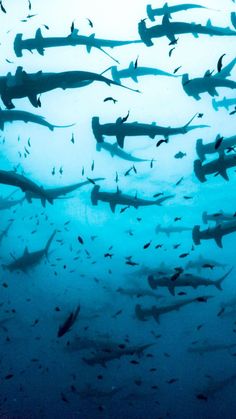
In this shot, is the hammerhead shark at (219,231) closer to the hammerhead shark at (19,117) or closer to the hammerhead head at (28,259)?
the hammerhead shark at (19,117)

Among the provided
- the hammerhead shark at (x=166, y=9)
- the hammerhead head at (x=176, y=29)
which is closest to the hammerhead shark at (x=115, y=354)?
the hammerhead head at (x=176, y=29)

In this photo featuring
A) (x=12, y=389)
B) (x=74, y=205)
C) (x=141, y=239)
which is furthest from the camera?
(x=141, y=239)

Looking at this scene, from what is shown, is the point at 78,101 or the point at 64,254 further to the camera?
the point at 64,254

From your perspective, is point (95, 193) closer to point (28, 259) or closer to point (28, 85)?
point (28, 259)

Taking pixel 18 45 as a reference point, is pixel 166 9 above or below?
above

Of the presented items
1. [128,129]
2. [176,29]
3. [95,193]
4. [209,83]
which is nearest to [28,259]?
[95,193]

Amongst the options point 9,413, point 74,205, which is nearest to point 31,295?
point 74,205

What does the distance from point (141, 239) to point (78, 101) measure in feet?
88.0

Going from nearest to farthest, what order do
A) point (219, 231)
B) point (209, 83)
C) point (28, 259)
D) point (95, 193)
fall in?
point (209, 83), point (219, 231), point (95, 193), point (28, 259)

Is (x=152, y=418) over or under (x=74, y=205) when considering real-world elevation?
under

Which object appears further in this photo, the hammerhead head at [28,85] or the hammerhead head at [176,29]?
the hammerhead head at [176,29]

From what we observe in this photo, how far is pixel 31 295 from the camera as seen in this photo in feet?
143

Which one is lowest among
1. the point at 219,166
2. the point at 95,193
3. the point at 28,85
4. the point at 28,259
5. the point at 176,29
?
the point at 28,259

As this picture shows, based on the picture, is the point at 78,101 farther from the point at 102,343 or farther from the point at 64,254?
the point at 64,254
